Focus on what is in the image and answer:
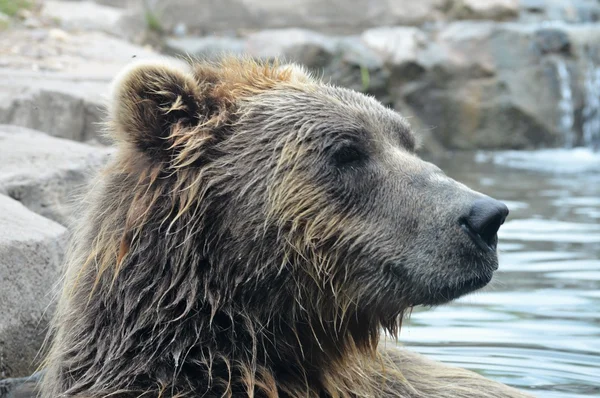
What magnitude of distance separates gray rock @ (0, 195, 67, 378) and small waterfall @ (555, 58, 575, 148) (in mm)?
14017

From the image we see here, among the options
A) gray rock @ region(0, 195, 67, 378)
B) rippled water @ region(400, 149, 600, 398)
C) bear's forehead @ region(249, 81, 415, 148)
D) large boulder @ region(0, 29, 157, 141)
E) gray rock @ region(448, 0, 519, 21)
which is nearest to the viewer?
bear's forehead @ region(249, 81, 415, 148)

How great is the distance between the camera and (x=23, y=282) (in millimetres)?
5258

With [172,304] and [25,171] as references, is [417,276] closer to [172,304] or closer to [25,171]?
[172,304]

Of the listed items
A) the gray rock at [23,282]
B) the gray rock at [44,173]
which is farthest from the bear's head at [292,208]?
the gray rock at [44,173]

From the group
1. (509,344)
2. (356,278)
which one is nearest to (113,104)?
(356,278)

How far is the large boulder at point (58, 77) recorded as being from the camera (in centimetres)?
861

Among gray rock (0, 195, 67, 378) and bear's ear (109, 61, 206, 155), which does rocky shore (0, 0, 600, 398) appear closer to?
gray rock (0, 195, 67, 378)

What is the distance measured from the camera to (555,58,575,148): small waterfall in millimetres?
18125

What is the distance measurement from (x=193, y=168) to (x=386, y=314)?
1081 mm

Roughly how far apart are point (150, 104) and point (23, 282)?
146 cm

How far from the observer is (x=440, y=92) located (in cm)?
1833

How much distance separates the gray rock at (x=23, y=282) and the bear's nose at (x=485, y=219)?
2.24m

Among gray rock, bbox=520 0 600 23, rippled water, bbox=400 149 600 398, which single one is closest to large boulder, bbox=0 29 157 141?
rippled water, bbox=400 149 600 398

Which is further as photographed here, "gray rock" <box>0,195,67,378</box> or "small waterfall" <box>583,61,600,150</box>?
"small waterfall" <box>583,61,600,150</box>
